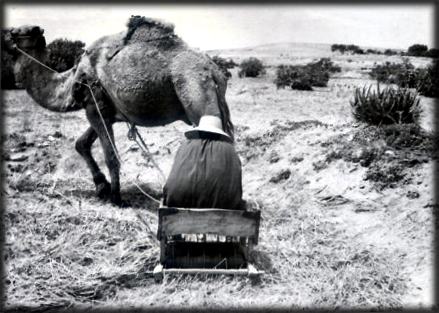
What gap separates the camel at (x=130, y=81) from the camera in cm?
590

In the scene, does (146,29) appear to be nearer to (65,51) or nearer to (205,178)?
(205,178)

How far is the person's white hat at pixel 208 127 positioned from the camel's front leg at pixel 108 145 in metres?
2.01

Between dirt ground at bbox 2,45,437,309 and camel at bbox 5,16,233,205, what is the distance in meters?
1.25

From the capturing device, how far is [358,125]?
8.48m

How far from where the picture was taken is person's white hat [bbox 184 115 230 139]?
194 inches

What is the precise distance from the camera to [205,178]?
4.68 m

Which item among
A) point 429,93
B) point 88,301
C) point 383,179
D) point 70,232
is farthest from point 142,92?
point 429,93

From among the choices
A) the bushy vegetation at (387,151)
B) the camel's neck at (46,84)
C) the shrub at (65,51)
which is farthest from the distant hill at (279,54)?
the camel's neck at (46,84)

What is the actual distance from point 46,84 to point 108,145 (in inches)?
54.5

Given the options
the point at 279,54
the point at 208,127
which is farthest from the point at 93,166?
the point at 279,54

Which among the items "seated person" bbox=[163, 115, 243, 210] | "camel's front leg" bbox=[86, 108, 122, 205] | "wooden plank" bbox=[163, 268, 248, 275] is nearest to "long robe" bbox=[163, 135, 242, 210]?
"seated person" bbox=[163, 115, 243, 210]

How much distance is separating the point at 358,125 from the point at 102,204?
4.77 m

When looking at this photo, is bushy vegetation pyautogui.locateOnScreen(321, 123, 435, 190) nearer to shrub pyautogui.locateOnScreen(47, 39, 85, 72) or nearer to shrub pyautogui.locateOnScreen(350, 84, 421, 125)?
shrub pyautogui.locateOnScreen(350, 84, 421, 125)

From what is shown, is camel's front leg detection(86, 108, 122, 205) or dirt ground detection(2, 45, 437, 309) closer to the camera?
dirt ground detection(2, 45, 437, 309)
